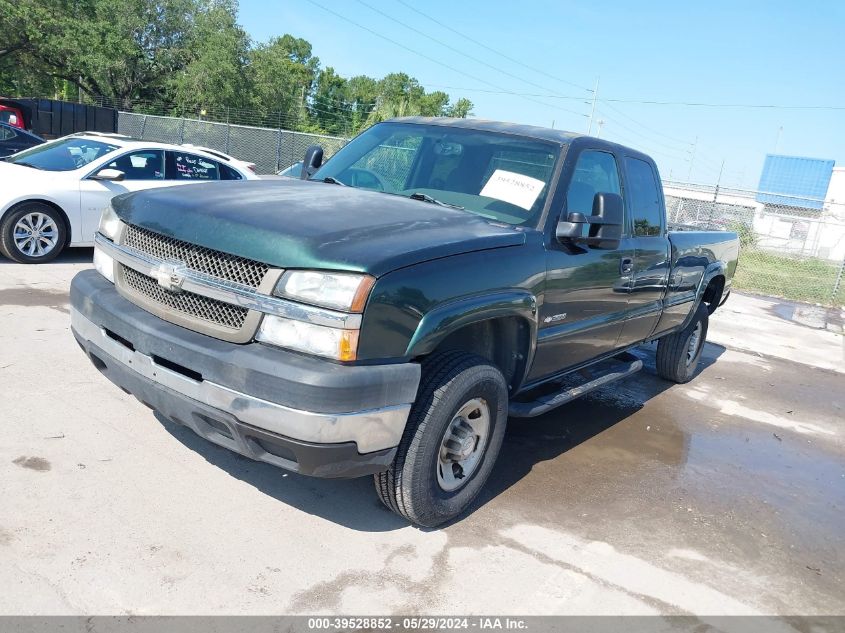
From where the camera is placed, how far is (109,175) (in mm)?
8086

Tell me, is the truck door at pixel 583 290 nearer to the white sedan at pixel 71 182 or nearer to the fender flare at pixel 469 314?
the fender flare at pixel 469 314

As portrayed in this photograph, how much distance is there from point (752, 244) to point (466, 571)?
705 inches

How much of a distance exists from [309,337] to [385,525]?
3.95 ft

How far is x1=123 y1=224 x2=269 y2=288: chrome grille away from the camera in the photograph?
9.36ft

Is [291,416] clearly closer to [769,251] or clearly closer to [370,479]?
[370,479]

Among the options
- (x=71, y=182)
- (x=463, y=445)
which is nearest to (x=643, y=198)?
Answer: (x=463, y=445)

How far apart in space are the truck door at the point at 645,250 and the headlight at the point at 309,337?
2.63 m

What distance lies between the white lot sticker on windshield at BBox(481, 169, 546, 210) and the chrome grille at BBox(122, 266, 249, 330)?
5.67ft

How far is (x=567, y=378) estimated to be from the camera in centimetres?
473

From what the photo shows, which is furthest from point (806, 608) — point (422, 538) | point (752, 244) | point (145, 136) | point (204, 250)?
point (145, 136)

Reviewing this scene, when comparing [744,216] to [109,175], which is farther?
[744,216]

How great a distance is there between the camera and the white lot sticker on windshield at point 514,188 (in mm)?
3896

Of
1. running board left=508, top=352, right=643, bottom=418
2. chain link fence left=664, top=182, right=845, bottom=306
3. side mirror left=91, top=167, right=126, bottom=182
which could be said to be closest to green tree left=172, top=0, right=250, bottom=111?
chain link fence left=664, top=182, right=845, bottom=306

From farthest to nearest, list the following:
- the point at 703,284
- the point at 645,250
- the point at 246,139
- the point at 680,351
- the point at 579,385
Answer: the point at 246,139, the point at 680,351, the point at 703,284, the point at 645,250, the point at 579,385
